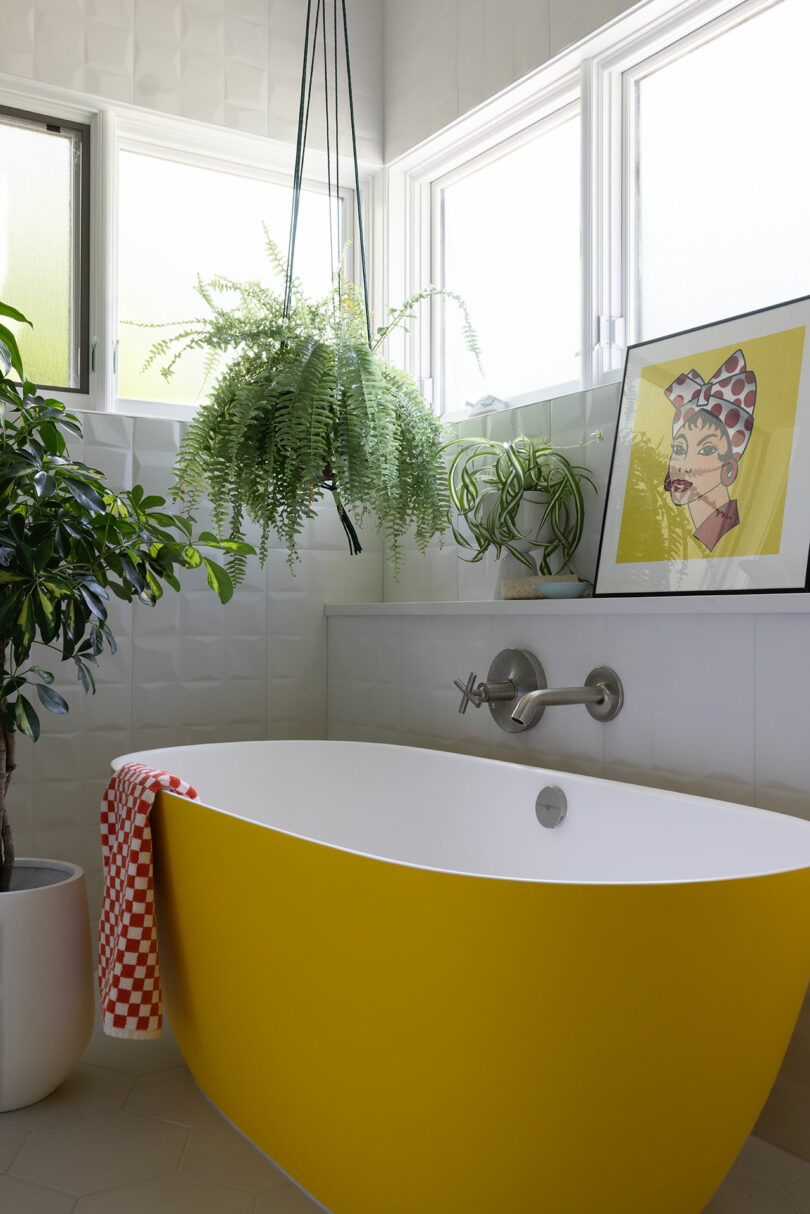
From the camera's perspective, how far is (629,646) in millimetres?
2076

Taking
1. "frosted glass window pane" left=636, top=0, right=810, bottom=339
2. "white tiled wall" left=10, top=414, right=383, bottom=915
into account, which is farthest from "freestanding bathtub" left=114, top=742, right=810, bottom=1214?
"frosted glass window pane" left=636, top=0, right=810, bottom=339

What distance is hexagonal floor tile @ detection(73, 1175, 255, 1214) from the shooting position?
161 centimetres

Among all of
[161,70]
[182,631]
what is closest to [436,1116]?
[182,631]

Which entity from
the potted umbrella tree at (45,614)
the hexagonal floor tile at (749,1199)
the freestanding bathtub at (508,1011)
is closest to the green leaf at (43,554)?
the potted umbrella tree at (45,614)

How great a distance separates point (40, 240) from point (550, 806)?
2099 mm

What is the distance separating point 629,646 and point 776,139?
1129 millimetres

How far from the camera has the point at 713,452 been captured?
2.07 m

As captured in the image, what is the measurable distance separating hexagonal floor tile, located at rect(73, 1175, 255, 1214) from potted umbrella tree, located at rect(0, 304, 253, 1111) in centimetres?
37

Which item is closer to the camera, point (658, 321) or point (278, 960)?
point (278, 960)

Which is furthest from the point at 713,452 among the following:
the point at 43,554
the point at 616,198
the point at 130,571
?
the point at 43,554

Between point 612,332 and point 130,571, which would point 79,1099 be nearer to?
point 130,571

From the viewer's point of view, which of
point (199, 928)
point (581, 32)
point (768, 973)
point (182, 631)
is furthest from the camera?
point (182, 631)

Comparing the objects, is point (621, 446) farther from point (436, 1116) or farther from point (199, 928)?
point (436, 1116)

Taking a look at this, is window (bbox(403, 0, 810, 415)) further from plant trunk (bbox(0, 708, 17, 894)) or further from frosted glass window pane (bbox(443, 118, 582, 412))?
plant trunk (bbox(0, 708, 17, 894))
